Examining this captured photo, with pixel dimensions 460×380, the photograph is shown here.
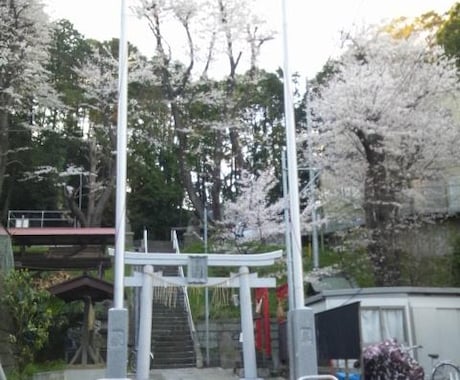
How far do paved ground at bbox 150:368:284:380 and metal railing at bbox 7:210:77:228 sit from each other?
603 inches

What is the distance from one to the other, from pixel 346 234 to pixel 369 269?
2.03m

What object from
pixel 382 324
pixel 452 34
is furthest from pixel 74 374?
pixel 452 34

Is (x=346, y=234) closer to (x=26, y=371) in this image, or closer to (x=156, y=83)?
(x=156, y=83)

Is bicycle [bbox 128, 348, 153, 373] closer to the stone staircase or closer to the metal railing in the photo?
the stone staircase

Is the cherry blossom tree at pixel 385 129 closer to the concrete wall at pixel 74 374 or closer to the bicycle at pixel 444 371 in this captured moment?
the bicycle at pixel 444 371

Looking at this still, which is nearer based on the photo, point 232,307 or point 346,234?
point 232,307

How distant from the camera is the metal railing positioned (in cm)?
2942

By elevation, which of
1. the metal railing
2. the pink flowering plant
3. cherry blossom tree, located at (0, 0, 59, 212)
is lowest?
the pink flowering plant

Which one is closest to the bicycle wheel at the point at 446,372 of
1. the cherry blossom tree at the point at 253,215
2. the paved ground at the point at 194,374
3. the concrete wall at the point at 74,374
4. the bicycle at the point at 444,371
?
the bicycle at the point at 444,371

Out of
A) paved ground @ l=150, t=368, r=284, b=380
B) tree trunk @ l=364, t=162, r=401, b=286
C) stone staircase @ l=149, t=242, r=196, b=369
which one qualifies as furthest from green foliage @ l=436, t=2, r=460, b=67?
paved ground @ l=150, t=368, r=284, b=380

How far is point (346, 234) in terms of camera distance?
22.1 metres

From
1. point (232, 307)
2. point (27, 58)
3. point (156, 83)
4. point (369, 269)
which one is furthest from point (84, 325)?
point (156, 83)

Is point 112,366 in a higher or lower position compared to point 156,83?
lower

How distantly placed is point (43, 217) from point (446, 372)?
22.5m
